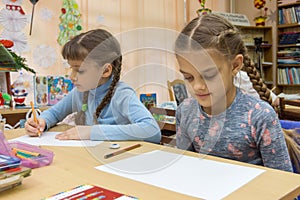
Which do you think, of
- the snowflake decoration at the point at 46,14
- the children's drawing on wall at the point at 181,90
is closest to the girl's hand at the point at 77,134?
the children's drawing on wall at the point at 181,90

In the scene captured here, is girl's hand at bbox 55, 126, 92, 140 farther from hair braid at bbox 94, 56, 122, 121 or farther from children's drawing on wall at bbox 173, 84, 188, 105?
children's drawing on wall at bbox 173, 84, 188, 105

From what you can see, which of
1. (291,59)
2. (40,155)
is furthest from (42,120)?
(291,59)

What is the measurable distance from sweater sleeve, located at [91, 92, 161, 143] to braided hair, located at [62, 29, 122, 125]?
0.21ft

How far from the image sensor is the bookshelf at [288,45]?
156 inches

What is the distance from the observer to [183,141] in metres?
0.99

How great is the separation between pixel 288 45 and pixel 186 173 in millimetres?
3831

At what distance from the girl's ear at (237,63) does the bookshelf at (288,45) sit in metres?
3.38

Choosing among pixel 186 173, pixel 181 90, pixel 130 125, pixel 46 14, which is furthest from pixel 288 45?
pixel 186 173

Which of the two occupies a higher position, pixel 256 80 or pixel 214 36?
pixel 214 36

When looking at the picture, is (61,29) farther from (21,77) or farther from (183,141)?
(183,141)

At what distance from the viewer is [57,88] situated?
238 centimetres

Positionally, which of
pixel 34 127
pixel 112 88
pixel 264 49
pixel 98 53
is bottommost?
pixel 34 127

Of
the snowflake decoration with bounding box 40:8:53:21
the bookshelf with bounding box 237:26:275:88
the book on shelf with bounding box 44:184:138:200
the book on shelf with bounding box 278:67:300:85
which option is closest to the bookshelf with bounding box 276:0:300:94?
the book on shelf with bounding box 278:67:300:85

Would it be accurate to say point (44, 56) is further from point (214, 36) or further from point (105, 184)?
point (105, 184)
